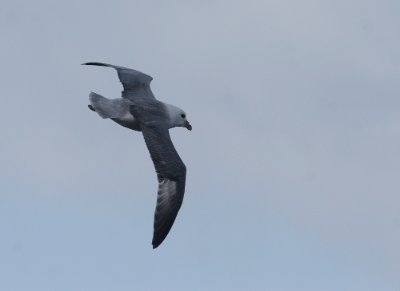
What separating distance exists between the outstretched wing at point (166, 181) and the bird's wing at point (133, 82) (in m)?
3.13

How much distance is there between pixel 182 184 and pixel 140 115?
89.6 inches

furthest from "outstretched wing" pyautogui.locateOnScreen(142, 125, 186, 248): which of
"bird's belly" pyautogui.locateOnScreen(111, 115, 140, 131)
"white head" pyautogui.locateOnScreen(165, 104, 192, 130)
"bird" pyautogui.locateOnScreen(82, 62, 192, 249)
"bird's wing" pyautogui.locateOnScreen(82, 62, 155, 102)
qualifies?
"bird's wing" pyautogui.locateOnScreen(82, 62, 155, 102)

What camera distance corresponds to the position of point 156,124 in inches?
1460

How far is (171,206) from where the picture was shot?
35.5 metres

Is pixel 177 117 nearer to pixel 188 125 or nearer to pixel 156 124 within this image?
→ pixel 188 125

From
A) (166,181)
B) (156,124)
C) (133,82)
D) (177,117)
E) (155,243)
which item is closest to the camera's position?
(155,243)

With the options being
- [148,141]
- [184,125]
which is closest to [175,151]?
[148,141]

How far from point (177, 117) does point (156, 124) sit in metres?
1.91

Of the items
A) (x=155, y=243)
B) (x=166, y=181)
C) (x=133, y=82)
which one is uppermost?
(x=133, y=82)

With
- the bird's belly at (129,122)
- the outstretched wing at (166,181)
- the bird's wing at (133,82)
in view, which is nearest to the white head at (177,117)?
the bird's wing at (133,82)

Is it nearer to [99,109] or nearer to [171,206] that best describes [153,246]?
[171,206]

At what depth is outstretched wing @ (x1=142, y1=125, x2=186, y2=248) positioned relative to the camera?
1382 inches

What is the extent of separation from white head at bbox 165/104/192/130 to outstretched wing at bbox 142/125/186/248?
6.69 ft

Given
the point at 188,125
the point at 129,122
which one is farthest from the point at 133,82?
the point at 129,122
